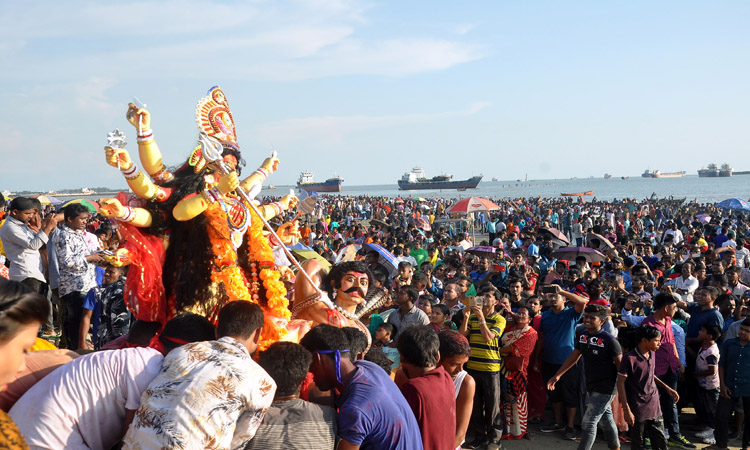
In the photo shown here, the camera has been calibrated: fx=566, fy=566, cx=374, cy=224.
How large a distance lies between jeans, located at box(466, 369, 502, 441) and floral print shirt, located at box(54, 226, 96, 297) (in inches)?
171

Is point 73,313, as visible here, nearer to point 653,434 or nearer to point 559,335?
point 559,335

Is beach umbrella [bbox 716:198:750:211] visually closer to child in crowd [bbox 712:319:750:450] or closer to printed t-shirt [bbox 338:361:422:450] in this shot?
child in crowd [bbox 712:319:750:450]

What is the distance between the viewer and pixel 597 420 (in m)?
5.27

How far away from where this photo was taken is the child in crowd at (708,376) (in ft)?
20.6

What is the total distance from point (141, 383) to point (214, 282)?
1.62 meters

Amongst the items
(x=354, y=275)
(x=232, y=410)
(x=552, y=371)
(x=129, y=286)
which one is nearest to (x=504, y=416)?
(x=552, y=371)

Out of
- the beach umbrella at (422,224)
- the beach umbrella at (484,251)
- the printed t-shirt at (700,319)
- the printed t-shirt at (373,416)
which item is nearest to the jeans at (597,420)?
the printed t-shirt at (700,319)

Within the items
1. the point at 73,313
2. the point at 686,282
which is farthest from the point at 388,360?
the point at 686,282

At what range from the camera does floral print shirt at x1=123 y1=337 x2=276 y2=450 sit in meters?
2.15

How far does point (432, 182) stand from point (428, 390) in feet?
313

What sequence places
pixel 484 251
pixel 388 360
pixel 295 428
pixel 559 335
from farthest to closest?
pixel 484 251 < pixel 559 335 < pixel 388 360 < pixel 295 428

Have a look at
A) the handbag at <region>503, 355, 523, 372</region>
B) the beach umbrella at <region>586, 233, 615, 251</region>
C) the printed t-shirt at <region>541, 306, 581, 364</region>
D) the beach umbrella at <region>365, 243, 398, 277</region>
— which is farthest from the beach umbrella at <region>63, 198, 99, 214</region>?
the beach umbrella at <region>586, 233, 615, 251</region>

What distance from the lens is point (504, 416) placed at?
644cm

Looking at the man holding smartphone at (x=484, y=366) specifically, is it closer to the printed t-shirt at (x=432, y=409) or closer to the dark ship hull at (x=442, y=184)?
the printed t-shirt at (x=432, y=409)
